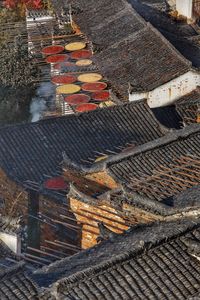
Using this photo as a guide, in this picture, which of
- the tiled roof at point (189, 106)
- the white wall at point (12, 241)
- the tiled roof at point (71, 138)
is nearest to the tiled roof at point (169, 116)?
the tiled roof at point (189, 106)

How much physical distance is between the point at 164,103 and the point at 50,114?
17.1ft

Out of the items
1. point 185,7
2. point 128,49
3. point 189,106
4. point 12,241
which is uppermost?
point 12,241

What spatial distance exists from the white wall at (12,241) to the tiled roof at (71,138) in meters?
7.12

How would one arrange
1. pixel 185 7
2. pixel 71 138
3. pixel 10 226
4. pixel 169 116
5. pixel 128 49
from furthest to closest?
pixel 185 7 → pixel 128 49 → pixel 169 116 → pixel 71 138 → pixel 10 226

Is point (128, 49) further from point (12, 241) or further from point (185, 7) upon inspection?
point (12, 241)

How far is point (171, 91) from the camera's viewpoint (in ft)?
95.2

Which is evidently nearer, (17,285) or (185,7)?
(17,285)

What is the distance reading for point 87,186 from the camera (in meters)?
21.0

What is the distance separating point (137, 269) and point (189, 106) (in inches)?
656

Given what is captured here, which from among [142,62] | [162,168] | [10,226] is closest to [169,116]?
[142,62]

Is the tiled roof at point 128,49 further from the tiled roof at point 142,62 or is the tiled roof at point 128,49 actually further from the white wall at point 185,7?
the white wall at point 185,7

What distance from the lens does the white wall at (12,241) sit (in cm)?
1509

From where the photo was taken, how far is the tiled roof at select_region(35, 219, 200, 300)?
472 inches

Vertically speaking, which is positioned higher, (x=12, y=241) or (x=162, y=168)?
(x=12, y=241)
